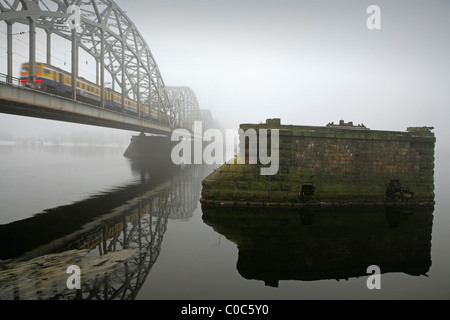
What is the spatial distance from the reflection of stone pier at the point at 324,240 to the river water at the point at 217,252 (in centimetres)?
5

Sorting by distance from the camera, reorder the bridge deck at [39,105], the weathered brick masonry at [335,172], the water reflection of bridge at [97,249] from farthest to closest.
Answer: the bridge deck at [39,105] < the weathered brick masonry at [335,172] < the water reflection of bridge at [97,249]

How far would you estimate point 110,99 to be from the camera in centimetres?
3825

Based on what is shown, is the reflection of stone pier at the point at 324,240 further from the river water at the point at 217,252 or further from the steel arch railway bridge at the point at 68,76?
the steel arch railway bridge at the point at 68,76

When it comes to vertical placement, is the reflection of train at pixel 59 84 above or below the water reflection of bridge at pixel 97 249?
above

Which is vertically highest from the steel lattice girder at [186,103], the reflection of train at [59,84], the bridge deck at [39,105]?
the steel lattice girder at [186,103]

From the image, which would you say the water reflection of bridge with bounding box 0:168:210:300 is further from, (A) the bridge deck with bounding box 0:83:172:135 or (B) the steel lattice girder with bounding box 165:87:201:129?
(B) the steel lattice girder with bounding box 165:87:201:129

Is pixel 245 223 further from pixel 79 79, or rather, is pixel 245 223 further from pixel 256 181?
pixel 79 79

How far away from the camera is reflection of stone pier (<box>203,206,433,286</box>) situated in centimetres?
923

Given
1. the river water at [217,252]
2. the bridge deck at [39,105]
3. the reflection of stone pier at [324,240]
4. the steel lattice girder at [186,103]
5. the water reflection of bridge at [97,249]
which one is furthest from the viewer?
the steel lattice girder at [186,103]

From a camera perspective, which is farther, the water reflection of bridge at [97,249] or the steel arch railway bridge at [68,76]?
the steel arch railway bridge at [68,76]

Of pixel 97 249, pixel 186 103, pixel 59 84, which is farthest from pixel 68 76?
pixel 186 103

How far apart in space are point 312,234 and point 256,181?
5.90 metres

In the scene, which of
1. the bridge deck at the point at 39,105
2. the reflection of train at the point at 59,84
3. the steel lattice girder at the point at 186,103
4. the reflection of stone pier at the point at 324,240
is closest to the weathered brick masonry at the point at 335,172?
the reflection of stone pier at the point at 324,240

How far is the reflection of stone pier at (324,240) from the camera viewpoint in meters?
9.23
